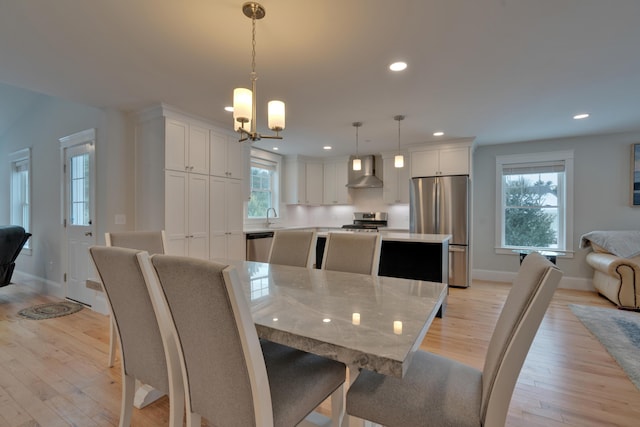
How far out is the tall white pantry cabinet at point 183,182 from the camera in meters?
3.37

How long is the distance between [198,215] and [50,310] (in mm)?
2077

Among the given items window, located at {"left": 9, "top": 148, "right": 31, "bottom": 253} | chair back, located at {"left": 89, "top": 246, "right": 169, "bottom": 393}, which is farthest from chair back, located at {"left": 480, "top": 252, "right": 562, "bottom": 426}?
window, located at {"left": 9, "top": 148, "right": 31, "bottom": 253}

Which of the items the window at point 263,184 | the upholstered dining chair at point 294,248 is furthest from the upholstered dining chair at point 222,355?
the window at point 263,184

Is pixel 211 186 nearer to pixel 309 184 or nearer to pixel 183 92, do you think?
pixel 183 92

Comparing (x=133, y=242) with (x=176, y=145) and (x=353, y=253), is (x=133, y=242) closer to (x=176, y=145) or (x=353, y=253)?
(x=176, y=145)

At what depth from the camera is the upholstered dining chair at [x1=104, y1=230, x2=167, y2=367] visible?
2215mm

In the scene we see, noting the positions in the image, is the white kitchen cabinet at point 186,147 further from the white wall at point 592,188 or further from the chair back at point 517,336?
the white wall at point 592,188

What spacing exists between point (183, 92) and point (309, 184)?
3.70 metres

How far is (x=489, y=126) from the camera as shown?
4109 mm

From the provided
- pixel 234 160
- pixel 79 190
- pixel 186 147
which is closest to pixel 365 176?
pixel 234 160

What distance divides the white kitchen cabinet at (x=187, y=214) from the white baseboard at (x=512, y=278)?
466cm

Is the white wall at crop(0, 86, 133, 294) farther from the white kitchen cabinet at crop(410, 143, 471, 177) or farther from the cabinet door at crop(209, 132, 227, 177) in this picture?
the white kitchen cabinet at crop(410, 143, 471, 177)

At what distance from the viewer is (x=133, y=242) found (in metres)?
2.33

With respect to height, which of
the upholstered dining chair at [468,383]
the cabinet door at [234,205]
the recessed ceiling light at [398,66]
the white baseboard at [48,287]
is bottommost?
the white baseboard at [48,287]
